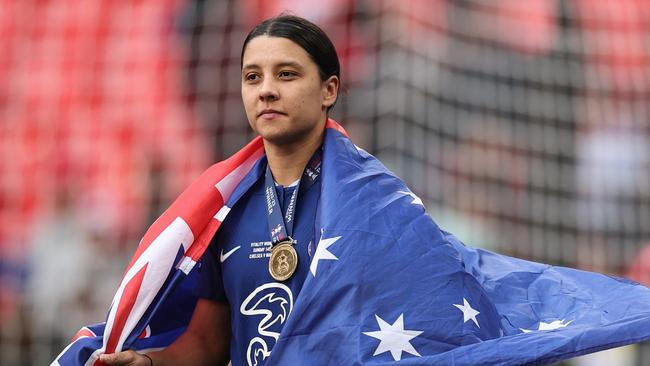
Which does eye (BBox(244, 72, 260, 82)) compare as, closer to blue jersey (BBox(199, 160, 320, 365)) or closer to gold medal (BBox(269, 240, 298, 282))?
blue jersey (BBox(199, 160, 320, 365))

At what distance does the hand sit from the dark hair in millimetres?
748

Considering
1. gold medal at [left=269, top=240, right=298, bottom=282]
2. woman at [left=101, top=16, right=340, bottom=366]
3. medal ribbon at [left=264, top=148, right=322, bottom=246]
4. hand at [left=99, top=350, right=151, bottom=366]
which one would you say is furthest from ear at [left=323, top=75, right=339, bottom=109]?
hand at [left=99, top=350, right=151, bottom=366]

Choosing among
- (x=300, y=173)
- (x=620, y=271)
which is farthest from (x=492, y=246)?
(x=300, y=173)

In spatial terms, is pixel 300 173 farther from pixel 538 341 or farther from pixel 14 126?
pixel 14 126

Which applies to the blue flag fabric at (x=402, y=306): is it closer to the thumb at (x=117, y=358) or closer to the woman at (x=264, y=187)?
the woman at (x=264, y=187)

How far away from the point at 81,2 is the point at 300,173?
451cm

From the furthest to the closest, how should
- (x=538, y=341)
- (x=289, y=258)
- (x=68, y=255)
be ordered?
(x=68, y=255) → (x=289, y=258) → (x=538, y=341)

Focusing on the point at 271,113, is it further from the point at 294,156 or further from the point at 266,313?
the point at 266,313

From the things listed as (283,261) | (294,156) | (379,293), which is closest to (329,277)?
(379,293)

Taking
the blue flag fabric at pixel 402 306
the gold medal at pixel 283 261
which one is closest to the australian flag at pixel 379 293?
the blue flag fabric at pixel 402 306

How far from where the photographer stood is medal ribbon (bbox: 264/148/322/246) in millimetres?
2570

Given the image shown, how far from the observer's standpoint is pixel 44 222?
6.23 metres

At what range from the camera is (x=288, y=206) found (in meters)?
2.61

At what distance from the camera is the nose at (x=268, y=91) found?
2533 millimetres
